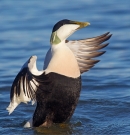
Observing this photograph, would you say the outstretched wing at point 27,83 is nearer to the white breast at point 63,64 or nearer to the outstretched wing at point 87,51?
the white breast at point 63,64

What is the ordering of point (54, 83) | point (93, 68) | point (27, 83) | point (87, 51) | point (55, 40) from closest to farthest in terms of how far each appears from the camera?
point (27, 83), point (54, 83), point (55, 40), point (87, 51), point (93, 68)

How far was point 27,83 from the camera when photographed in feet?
27.1

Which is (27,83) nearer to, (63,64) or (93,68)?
(63,64)

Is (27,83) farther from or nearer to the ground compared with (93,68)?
farther from the ground

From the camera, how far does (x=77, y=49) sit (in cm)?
948

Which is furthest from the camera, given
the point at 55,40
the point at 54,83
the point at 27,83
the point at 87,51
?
the point at 87,51

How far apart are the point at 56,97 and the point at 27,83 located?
53 centimetres

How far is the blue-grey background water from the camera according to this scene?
30.2ft

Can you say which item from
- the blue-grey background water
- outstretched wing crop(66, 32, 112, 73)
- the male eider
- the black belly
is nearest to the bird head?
the male eider

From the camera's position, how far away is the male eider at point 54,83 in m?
8.31

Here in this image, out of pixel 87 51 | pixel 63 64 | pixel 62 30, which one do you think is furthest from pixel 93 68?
pixel 63 64

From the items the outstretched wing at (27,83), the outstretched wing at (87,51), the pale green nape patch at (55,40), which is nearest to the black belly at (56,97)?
the outstretched wing at (27,83)

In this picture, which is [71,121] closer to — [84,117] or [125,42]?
[84,117]

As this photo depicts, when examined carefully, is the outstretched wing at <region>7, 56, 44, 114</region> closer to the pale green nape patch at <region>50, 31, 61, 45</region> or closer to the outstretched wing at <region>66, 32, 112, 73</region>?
the pale green nape patch at <region>50, 31, 61, 45</region>
